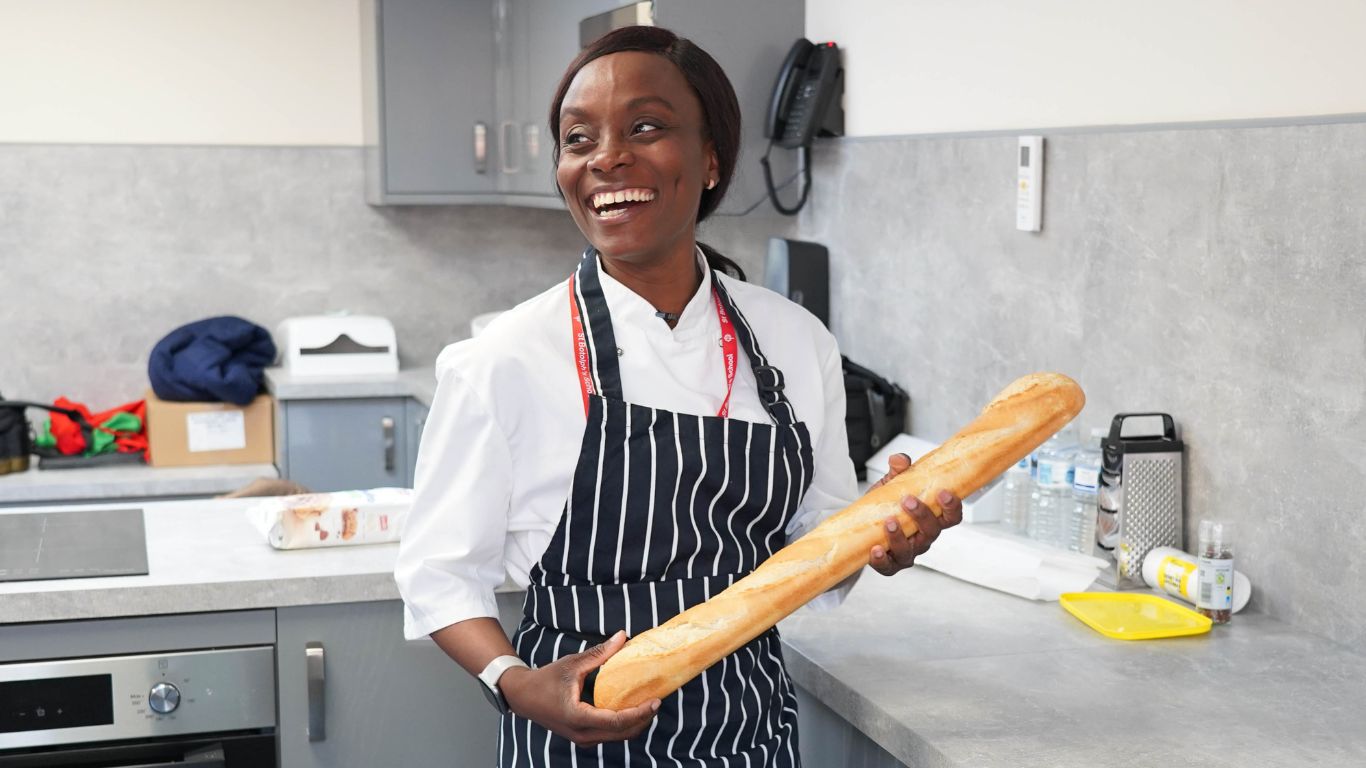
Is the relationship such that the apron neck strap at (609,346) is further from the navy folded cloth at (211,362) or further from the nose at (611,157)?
the navy folded cloth at (211,362)

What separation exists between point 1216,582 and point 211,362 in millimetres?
2821

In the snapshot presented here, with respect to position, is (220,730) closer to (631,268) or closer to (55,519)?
(55,519)

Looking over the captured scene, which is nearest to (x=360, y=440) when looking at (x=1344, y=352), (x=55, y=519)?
(x=55, y=519)

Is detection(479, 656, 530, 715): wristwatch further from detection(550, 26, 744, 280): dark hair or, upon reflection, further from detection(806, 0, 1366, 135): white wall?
detection(806, 0, 1366, 135): white wall

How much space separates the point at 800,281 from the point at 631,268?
157cm

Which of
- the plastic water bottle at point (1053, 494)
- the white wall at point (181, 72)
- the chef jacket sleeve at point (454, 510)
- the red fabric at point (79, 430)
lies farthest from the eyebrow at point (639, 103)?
the white wall at point (181, 72)

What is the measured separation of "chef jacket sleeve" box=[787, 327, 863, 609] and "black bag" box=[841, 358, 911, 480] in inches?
43.8

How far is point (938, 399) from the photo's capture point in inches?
105

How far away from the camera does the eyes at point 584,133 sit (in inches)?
54.8

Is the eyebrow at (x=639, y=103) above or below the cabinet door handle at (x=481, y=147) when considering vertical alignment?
below

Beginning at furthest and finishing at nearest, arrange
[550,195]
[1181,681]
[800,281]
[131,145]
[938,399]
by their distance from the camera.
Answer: [131,145] → [550,195] → [800,281] → [938,399] → [1181,681]

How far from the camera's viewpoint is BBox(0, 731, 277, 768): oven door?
1.78m

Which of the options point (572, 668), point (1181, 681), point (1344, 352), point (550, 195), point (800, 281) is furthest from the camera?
point (550, 195)

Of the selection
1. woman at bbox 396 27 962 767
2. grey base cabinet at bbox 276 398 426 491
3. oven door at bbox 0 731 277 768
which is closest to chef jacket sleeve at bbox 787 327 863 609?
woman at bbox 396 27 962 767
